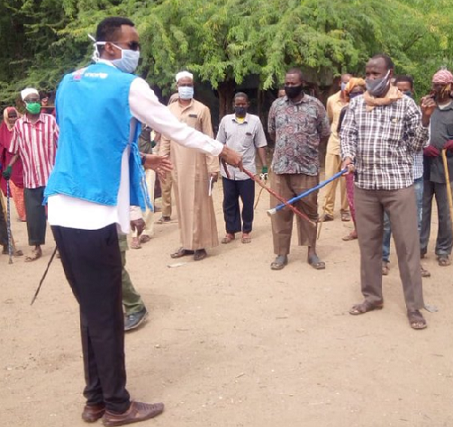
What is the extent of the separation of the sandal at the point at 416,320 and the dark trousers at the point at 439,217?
1721 mm

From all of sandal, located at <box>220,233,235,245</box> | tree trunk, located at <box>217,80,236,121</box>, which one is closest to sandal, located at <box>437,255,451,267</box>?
sandal, located at <box>220,233,235,245</box>

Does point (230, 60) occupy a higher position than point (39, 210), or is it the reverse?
point (230, 60)

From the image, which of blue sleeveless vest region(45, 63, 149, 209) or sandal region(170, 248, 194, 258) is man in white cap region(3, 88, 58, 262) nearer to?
sandal region(170, 248, 194, 258)

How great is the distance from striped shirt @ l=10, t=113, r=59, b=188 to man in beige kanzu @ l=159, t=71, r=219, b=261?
1466 mm

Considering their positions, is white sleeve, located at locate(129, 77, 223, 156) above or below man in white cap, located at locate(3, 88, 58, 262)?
above

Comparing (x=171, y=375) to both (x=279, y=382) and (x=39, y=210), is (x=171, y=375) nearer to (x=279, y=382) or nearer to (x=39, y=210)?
(x=279, y=382)

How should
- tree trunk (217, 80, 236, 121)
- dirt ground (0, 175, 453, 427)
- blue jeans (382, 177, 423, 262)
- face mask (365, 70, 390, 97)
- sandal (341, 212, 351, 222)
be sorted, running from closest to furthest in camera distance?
1. dirt ground (0, 175, 453, 427)
2. face mask (365, 70, 390, 97)
3. blue jeans (382, 177, 423, 262)
4. sandal (341, 212, 351, 222)
5. tree trunk (217, 80, 236, 121)

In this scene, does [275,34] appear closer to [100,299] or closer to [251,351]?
[251,351]

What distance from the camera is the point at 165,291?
19.8ft

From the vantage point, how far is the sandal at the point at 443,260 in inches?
254

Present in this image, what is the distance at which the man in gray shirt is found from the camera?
7.79m

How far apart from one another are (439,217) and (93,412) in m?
4.23

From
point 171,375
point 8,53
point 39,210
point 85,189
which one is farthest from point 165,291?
point 8,53

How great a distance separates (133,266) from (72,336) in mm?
2019
